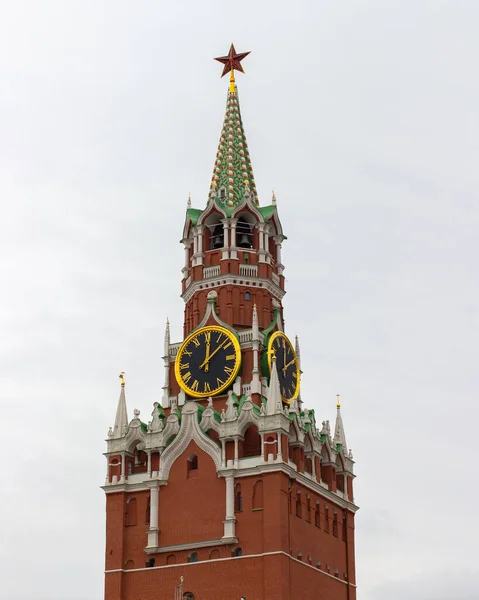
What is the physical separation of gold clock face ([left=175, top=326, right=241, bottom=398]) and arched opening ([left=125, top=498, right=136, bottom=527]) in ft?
23.5

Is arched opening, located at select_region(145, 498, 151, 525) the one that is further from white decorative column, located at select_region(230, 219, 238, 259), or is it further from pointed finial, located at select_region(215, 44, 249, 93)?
pointed finial, located at select_region(215, 44, 249, 93)

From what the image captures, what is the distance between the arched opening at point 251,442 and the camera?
81.2 metres

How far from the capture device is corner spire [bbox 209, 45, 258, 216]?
9044 cm

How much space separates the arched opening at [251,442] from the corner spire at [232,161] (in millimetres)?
14564

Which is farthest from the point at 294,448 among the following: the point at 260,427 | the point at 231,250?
the point at 231,250

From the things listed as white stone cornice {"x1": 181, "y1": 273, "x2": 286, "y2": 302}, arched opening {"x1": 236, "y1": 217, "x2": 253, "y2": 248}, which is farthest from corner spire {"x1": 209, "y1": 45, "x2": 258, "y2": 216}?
white stone cornice {"x1": 181, "y1": 273, "x2": 286, "y2": 302}

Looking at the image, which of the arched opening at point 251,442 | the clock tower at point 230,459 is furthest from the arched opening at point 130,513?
the arched opening at point 251,442

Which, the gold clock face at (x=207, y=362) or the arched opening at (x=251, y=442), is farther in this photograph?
the gold clock face at (x=207, y=362)

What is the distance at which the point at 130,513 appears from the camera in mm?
82062

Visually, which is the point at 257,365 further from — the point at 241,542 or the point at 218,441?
the point at 241,542

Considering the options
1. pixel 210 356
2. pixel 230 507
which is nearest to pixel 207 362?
pixel 210 356

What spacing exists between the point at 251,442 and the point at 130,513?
7952 millimetres

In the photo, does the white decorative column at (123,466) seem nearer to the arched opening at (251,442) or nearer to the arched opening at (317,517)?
the arched opening at (251,442)

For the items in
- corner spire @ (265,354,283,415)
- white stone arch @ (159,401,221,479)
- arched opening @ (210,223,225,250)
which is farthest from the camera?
arched opening @ (210,223,225,250)
